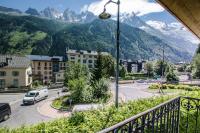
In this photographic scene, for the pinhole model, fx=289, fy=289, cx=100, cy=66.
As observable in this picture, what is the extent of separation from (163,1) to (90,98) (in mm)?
43755

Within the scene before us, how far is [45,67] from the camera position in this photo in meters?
107

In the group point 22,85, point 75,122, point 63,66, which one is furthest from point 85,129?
point 63,66

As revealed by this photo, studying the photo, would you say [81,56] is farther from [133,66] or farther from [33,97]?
[33,97]

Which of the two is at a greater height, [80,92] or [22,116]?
[80,92]

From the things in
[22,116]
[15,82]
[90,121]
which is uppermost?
[90,121]

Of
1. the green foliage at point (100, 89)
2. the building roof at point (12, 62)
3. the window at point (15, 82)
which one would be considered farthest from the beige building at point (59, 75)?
the green foliage at point (100, 89)

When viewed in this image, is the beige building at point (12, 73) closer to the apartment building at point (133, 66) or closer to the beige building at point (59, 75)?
the beige building at point (59, 75)

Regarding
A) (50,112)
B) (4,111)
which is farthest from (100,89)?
(4,111)

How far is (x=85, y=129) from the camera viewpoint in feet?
30.7

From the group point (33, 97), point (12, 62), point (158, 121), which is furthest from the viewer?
point (12, 62)

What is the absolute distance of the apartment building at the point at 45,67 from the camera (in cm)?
10419

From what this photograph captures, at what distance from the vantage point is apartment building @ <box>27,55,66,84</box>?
104 meters

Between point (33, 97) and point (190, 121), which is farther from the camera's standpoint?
point (33, 97)

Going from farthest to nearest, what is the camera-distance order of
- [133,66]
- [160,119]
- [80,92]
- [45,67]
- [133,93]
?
[133,66], [45,67], [133,93], [80,92], [160,119]
